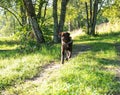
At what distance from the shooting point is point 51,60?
51.8ft

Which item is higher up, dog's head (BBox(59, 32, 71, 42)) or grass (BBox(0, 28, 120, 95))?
dog's head (BBox(59, 32, 71, 42))

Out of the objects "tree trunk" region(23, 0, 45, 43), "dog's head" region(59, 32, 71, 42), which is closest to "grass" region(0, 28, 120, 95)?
"dog's head" region(59, 32, 71, 42)

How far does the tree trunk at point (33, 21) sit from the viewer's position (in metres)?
22.8

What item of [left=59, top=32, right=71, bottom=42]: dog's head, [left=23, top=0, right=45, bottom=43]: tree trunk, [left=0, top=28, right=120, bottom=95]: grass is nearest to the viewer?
[left=0, top=28, right=120, bottom=95]: grass

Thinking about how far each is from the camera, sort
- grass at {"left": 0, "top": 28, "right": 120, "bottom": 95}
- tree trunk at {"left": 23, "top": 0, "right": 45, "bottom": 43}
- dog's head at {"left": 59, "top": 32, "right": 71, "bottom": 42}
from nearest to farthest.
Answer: grass at {"left": 0, "top": 28, "right": 120, "bottom": 95} < dog's head at {"left": 59, "top": 32, "right": 71, "bottom": 42} < tree trunk at {"left": 23, "top": 0, "right": 45, "bottom": 43}

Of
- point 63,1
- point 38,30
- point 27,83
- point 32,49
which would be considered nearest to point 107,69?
point 27,83

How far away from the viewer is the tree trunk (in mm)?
22811

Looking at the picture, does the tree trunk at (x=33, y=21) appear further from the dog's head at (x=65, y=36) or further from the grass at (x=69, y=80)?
the grass at (x=69, y=80)

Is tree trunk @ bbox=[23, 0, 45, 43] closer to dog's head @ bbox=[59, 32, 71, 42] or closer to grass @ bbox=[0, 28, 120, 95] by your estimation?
dog's head @ bbox=[59, 32, 71, 42]

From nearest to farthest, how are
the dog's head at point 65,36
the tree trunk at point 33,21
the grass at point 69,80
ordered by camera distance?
the grass at point 69,80 < the dog's head at point 65,36 < the tree trunk at point 33,21

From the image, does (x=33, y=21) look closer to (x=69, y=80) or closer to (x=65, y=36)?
(x=65, y=36)

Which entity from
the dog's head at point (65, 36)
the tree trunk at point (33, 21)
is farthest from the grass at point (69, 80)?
the tree trunk at point (33, 21)

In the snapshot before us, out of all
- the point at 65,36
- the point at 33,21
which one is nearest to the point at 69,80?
the point at 65,36

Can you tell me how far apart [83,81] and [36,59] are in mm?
5766
